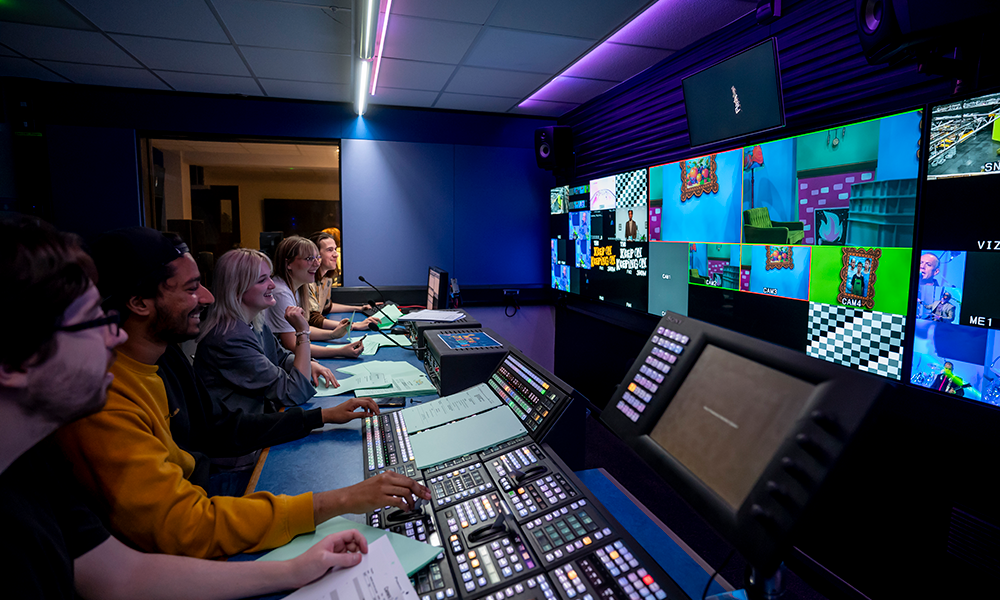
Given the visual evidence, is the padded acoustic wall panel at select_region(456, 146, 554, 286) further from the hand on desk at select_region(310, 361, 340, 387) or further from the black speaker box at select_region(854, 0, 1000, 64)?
the black speaker box at select_region(854, 0, 1000, 64)

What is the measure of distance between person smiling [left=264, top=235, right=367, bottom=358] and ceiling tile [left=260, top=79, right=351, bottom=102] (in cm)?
166

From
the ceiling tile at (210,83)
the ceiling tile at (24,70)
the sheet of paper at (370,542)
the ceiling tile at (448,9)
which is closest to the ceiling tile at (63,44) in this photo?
the ceiling tile at (24,70)

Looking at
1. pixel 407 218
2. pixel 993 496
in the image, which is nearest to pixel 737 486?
pixel 993 496

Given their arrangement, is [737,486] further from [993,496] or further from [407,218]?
[407,218]

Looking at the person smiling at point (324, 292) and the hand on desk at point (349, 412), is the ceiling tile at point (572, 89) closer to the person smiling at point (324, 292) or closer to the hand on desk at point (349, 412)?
the person smiling at point (324, 292)

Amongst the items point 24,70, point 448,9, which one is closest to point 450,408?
point 448,9

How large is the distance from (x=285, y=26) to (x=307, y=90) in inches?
53.4

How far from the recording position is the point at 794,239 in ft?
7.85

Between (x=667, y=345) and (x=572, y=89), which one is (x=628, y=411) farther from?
(x=572, y=89)

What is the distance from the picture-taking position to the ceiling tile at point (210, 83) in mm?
3814

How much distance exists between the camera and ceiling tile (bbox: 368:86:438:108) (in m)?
4.23

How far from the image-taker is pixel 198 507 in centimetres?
95

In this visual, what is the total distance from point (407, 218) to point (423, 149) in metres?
0.68

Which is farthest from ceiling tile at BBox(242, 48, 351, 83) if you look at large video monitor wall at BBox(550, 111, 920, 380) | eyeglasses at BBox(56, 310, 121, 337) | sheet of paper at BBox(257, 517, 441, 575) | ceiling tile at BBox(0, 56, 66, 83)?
sheet of paper at BBox(257, 517, 441, 575)
